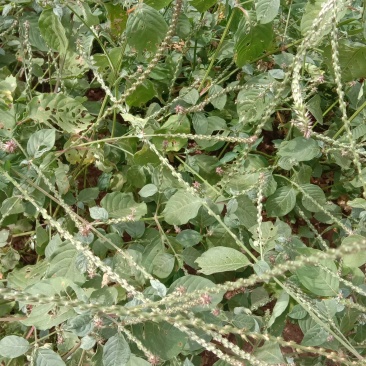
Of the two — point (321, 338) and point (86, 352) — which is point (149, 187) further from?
point (321, 338)

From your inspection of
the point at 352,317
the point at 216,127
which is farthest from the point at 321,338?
the point at 216,127

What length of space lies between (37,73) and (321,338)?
174cm

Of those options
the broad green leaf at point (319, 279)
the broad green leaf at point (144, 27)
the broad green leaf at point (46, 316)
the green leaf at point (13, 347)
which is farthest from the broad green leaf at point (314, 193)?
the green leaf at point (13, 347)

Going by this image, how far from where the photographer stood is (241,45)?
1.86m

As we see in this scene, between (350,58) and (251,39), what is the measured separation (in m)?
0.43

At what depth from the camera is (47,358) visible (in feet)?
4.45

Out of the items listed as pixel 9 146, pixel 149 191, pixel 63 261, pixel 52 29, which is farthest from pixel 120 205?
pixel 52 29

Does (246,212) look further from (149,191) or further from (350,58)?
(350,58)

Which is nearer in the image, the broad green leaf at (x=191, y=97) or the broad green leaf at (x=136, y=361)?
the broad green leaf at (x=136, y=361)

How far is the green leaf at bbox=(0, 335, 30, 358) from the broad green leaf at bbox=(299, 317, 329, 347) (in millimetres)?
953

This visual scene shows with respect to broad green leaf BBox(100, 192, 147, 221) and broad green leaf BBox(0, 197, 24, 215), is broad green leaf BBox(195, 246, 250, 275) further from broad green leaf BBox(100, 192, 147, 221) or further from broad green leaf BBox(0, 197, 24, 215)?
broad green leaf BBox(0, 197, 24, 215)

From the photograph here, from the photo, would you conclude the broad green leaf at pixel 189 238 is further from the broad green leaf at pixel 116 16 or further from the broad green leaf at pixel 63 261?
the broad green leaf at pixel 116 16

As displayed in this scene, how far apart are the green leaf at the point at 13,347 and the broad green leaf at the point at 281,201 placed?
1159mm

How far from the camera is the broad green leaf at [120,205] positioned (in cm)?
172
